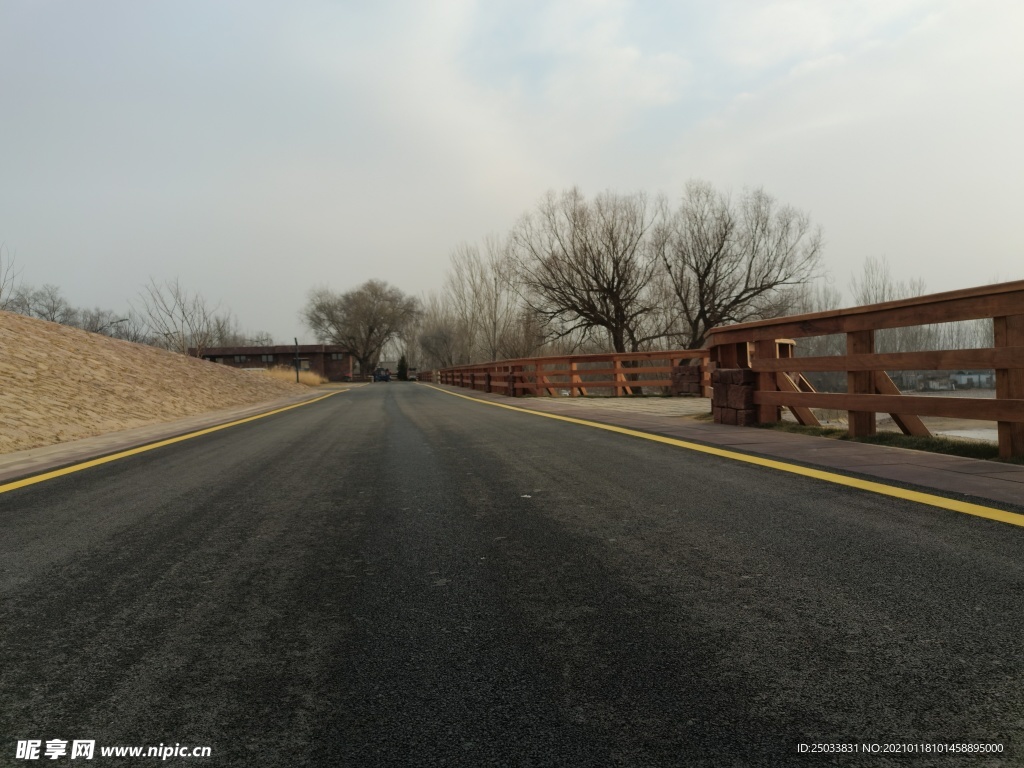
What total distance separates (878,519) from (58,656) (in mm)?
3193

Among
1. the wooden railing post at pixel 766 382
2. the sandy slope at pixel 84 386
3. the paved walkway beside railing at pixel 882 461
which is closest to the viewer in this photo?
the paved walkway beside railing at pixel 882 461

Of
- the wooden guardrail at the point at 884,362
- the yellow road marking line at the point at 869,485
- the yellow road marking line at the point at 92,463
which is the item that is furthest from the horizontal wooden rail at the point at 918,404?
the yellow road marking line at the point at 92,463

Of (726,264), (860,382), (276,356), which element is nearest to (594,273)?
(726,264)

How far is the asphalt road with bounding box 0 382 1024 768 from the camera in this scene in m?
1.29

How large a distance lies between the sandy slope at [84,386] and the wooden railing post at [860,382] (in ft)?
31.0

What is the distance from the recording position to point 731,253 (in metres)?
26.4

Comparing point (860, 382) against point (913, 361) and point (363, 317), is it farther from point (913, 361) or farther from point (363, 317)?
point (363, 317)

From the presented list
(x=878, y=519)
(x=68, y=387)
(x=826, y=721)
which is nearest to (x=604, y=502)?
(x=878, y=519)

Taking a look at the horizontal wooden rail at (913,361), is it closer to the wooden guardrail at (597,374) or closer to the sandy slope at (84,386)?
the wooden guardrail at (597,374)

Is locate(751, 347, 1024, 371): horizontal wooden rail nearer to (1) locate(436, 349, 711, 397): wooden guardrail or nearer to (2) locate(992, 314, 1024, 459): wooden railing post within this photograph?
(2) locate(992, 314, 1024, 459): wooden railing post

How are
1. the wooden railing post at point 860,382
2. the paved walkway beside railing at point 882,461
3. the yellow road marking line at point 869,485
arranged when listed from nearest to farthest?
the yellow road marking line at point 869,485
the paved walkway beside railing at point 882,461
the wooden railing post at point 860,382

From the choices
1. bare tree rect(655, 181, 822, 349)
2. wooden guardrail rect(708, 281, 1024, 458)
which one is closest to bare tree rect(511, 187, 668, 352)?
bare tree rect(655, 181, 822, 349)

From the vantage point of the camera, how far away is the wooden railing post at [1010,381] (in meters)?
4.10

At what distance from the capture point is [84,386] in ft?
41.1
